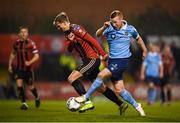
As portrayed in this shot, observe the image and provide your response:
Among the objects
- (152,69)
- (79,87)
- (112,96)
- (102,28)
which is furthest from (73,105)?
(152,69)

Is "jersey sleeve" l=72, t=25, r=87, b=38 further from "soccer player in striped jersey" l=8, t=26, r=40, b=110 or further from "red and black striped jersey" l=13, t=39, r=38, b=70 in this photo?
"red and black striped jersey" l=13, t=39, r=38, b=70

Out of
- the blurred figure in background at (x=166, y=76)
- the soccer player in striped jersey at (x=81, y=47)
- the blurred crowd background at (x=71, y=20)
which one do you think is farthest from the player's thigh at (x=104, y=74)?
the blurred crowd background at (x=71, y=20)

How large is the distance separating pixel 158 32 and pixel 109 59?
14800 millimetres

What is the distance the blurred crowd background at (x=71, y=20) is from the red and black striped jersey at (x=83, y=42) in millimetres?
12505

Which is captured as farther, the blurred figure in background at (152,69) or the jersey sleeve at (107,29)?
the blurred figure in background at (152,69)

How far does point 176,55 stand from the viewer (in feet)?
85.2

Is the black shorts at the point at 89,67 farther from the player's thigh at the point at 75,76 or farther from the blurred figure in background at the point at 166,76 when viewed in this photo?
the blurred figure in background at the point at 166,76

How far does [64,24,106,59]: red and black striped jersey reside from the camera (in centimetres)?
1162

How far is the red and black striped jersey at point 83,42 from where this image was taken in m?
11.6

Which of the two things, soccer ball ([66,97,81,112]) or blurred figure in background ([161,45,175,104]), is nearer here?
soccer ball ([66,97,81,112])

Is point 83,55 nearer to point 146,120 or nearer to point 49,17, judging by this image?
point 146,120

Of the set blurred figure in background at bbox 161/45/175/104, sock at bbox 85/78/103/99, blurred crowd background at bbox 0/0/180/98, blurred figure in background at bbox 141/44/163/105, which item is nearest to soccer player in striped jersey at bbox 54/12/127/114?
sock at bbox 85/78/103/99

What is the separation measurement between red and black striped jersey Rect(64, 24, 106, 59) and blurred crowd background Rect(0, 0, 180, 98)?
12.5 meters

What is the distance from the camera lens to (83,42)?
11734 mm
